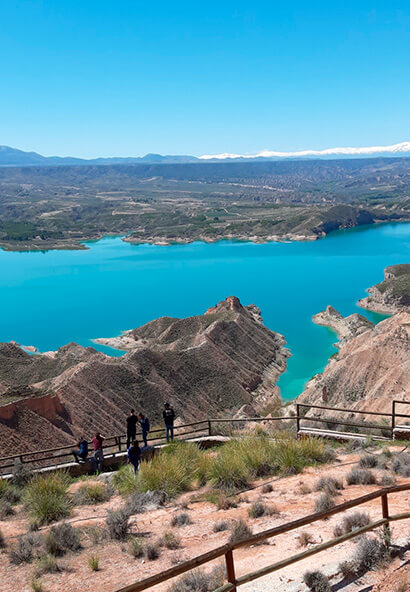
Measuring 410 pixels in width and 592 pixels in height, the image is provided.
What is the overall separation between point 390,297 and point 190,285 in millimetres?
36385

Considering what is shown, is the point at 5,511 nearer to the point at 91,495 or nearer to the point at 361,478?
the point at 91,495

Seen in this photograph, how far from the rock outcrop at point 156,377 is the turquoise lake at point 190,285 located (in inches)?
149

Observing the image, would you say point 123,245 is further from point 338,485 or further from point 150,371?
point 338,485

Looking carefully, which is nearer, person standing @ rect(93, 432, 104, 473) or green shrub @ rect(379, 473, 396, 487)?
green shrub @ rect(379, 473, 396, 487)

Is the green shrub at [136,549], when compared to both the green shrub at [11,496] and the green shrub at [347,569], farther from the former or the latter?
the green shrub at [11,496]

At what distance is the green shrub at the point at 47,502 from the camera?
9.04m

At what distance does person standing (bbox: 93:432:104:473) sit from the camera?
1296 cm

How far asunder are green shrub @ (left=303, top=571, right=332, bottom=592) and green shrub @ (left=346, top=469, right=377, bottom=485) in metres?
3.48

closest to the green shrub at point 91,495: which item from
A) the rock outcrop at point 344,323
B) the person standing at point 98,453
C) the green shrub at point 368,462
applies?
the person standing at point 98,453

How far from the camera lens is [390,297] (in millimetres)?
74938

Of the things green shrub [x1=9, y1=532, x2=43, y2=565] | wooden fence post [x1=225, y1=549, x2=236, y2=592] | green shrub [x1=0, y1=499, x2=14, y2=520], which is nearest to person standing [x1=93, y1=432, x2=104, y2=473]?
green shrub [x1=0, y1=499, x2=14, y2=520]

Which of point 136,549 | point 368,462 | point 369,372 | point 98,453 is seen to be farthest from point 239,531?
point 369,372

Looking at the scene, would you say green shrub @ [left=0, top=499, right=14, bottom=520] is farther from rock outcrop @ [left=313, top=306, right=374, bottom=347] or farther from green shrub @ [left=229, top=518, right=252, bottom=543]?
rock outcrop @ [left=313, top=306, right=374, bottom=347]

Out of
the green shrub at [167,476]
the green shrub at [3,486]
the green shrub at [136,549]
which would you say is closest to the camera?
the green shrub at [136,549]
